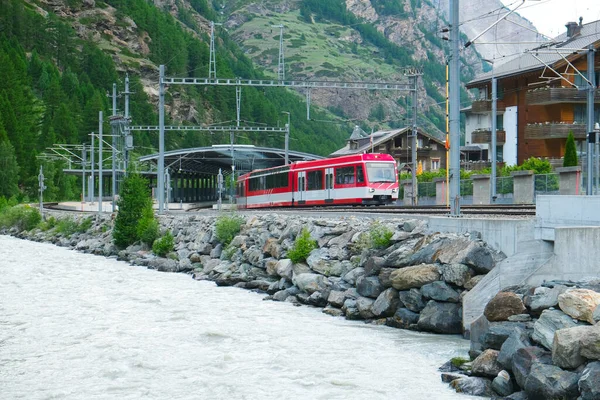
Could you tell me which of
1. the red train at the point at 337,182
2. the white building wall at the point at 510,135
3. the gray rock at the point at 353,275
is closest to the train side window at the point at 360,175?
the red train at the point at 337,182

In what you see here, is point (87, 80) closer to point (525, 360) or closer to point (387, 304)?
point (387, 304)

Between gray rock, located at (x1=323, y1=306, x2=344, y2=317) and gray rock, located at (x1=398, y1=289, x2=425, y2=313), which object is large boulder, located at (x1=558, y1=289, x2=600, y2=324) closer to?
gray rock, located at (x1=398, y1=289, x2=425, y2=313)

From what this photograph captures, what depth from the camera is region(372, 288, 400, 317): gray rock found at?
865 inches

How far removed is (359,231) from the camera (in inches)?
1096

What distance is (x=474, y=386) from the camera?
48.2 ft

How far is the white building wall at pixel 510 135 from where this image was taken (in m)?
74.8

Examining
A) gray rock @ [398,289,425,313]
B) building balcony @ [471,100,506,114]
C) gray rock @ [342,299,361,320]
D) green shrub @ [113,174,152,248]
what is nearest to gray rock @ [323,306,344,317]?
gray rock @ [342,299,361,320]

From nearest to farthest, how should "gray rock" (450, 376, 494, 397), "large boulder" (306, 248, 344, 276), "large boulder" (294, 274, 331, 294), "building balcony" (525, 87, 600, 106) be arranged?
"gray rock" (450, 376, 494, 397), "large boulder" (294, 274, 331, 294), "large boulder" (306, 248, 344, 276), "building balcony" (525, 87, 600, 106)

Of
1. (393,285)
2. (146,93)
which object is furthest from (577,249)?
(146,93)

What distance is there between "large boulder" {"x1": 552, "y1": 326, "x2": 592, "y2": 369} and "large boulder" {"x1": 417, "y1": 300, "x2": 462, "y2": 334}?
6.12 m

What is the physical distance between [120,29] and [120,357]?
17605cm

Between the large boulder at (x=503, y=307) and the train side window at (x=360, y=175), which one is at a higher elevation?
the train side window at (x=360, y=175)

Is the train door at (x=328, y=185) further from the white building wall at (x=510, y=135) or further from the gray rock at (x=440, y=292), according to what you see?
the white building wall at (x=510, y=135)

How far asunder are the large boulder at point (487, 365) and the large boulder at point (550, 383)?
1.16m
